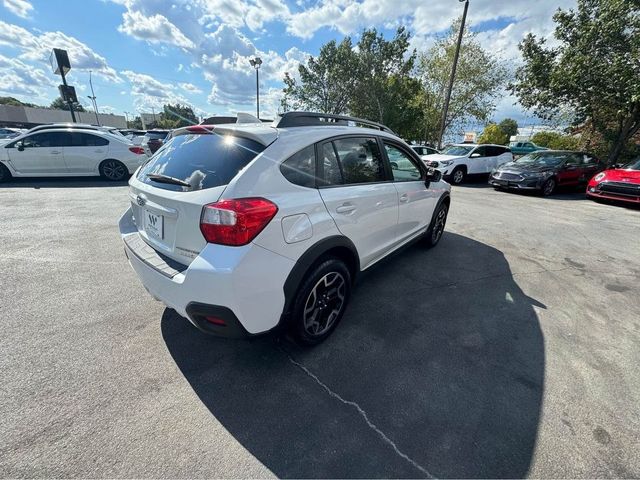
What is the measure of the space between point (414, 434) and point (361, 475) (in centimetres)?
41

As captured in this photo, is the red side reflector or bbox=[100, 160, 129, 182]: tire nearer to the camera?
the red side reflector

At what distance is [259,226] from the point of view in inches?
68.9

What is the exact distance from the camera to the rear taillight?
1698 mm

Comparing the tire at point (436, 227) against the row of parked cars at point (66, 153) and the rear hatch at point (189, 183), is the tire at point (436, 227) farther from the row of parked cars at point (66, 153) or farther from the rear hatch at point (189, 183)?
the row of parked cars at point (66, 153)

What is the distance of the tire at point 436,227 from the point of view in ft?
14.0

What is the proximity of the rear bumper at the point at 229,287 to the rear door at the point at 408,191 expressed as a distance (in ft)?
6.03

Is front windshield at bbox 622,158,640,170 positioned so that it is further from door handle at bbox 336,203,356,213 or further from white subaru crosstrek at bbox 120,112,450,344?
door handle at bbox 336,203,356,213

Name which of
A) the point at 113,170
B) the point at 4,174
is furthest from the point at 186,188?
the point at 4,174

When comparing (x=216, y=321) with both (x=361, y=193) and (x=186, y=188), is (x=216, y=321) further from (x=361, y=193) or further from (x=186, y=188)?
(x=361, y=193)

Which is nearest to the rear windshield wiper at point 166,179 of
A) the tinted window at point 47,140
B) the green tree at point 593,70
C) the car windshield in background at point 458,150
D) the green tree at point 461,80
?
the tinted window at point 47,140

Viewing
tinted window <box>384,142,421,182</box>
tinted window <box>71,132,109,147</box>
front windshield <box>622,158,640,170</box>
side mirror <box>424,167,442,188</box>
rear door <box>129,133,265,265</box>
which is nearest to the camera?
rear door <box>129,133,265,265</box>

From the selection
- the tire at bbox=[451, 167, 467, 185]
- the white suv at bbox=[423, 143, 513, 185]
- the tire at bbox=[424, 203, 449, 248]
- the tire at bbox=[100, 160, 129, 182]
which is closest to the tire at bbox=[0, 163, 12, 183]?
the tire at bbox=[100, 160, 129, 182]

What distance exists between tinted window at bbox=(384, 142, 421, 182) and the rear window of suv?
5.71ft

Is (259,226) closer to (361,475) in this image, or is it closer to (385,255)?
(361,475)
